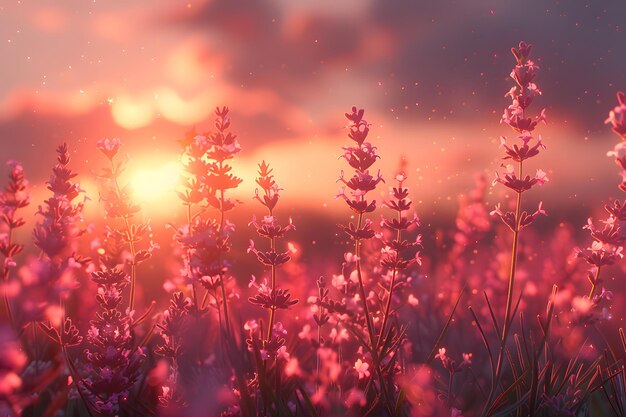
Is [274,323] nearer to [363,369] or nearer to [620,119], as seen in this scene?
[363,369]

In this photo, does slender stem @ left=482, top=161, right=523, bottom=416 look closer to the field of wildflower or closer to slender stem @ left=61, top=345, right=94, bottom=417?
the field of wildflower

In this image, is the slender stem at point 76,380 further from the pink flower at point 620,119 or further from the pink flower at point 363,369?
the pink flower at point 620,119

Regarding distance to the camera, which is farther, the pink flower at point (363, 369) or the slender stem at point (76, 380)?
the pink flower at point (363, 369)

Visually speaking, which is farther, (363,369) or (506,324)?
(363,369)

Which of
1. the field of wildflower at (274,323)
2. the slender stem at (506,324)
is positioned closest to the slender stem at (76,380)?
the field of wildflower at (274,323)

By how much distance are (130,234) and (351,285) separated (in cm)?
218

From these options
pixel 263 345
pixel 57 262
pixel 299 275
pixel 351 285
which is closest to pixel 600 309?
pixel 351 285

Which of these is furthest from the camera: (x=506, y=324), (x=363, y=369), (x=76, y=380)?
(x=363, y=369)

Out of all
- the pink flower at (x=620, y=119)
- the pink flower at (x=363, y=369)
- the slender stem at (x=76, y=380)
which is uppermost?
the pink flower at (x=620, y=119)

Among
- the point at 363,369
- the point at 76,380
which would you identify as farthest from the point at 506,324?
the point at 76,380

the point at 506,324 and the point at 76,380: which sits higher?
the point at 506,324

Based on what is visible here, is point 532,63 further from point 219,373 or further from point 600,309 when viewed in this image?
point 219,373

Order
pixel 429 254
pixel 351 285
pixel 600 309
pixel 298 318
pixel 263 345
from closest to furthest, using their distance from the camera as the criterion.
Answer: pixel 263 345 < pixel 600 309 < pixel 351 285 < pixel 298 318 < pixel 429 254

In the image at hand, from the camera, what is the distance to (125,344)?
11.5 feet
